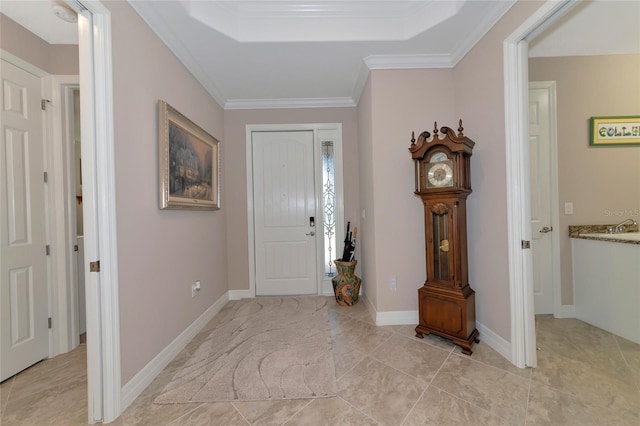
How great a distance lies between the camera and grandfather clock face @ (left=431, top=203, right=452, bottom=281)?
2174 mm

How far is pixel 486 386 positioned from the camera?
65.4 inches

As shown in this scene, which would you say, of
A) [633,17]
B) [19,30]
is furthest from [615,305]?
[19,30]

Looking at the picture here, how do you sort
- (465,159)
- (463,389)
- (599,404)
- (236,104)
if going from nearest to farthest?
(599,404) → (463,389) → (465,159) → (236,104)

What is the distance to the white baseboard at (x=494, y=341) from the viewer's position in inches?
76.4

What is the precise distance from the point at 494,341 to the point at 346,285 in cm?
151

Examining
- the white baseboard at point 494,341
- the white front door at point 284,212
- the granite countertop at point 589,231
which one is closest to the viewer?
the white baseboard at point 494,341

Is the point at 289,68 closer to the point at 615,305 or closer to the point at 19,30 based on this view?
the point at 19,30

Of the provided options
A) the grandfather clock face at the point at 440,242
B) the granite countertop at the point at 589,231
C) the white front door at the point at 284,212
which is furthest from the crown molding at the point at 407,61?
the granite countertop at the point at 589,231

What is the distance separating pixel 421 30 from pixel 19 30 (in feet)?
10.2

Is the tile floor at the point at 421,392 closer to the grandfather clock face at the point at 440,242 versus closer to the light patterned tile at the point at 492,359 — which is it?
the light patterned tile at the point at 492,359

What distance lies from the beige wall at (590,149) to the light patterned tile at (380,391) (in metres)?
2.13

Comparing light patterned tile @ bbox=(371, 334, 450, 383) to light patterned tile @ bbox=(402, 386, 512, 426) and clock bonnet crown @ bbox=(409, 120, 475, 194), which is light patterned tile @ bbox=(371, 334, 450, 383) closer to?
light patterned tile @ bbox=(402, 386, 512, 426)

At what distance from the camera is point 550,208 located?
263cm

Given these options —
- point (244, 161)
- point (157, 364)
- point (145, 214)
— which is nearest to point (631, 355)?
point (157, 364)
